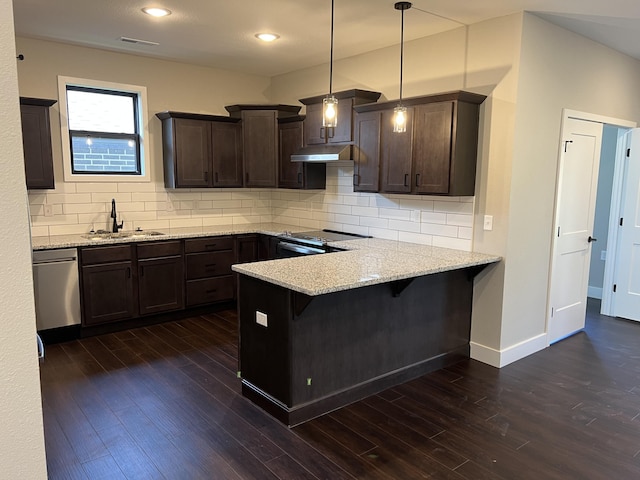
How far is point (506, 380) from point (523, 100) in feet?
6.95

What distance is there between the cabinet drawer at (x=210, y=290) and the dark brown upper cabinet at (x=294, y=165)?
1282 mm

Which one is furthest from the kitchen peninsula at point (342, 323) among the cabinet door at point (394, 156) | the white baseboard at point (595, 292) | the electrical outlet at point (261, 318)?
the white baseboard at point (595, 292)

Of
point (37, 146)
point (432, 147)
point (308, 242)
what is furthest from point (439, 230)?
point (37, 146)

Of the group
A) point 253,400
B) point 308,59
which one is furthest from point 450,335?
point 308,59

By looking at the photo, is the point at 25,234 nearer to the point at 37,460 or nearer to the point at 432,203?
the point at 37,460

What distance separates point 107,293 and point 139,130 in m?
1.84

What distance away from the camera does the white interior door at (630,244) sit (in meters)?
4.82

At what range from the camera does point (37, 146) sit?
403 cm

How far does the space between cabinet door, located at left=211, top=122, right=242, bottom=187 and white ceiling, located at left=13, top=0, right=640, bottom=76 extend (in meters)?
0.84

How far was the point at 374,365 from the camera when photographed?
3277 millimetres

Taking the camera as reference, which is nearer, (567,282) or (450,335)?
(450,335)

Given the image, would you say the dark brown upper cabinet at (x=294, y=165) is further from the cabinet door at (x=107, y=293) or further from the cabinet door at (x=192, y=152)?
the cabinet door at (x=107, y=293)

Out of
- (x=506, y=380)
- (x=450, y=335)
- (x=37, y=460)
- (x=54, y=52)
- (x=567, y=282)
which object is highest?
(x=54, y=52)

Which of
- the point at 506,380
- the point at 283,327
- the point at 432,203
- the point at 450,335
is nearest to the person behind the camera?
the point at 283,327
